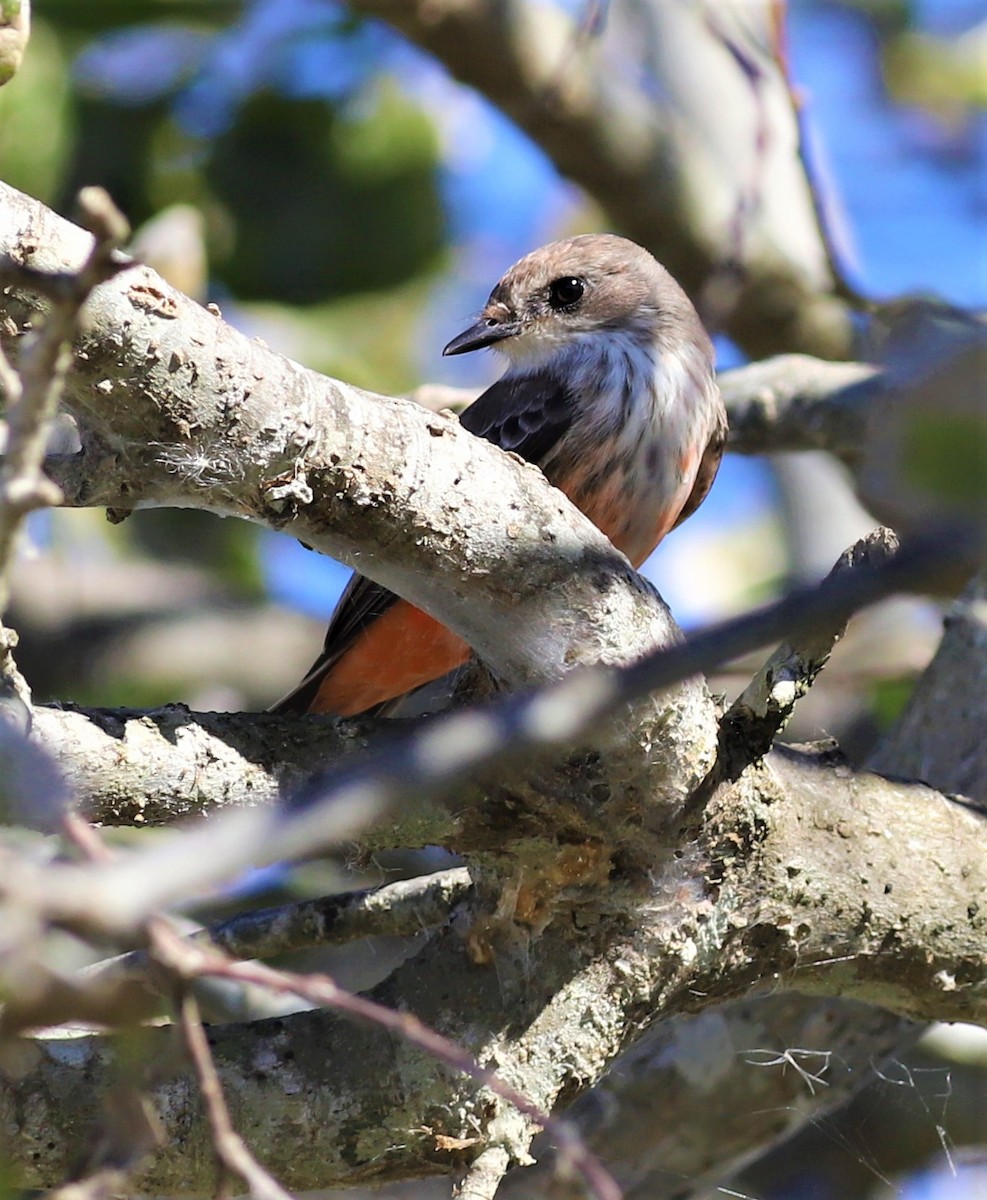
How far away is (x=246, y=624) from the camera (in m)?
7.35

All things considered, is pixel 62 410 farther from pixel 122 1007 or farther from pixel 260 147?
pixel 260 147

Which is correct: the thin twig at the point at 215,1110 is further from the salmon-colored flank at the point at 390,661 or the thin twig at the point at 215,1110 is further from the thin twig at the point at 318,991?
the salmon-colored flank at the point at 390,661

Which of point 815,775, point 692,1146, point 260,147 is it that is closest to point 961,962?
point 815,775

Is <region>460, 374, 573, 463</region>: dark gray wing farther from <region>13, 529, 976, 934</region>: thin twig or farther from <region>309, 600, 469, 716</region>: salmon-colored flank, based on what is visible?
<region>13, 529, 976, 934</region>: thin twig

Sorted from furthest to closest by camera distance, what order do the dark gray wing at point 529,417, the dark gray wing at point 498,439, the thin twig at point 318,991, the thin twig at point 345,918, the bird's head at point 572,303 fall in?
1. the bird's head at point 572,303
2. the dark gray wing at point 529,417
3. the dark gray wing at point 498,439
4. the thin twig at point 345,918
5. the thin twig at point 318,991

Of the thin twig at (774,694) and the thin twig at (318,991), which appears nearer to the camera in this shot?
the thin twig at (318,991)

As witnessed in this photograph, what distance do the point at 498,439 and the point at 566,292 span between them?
0.88 m

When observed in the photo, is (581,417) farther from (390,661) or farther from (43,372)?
(43,372)

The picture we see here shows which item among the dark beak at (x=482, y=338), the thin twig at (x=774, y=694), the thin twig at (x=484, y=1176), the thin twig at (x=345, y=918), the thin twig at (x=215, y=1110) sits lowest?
the thin twig at (x=345, y=918)

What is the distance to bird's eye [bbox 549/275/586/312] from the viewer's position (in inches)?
211

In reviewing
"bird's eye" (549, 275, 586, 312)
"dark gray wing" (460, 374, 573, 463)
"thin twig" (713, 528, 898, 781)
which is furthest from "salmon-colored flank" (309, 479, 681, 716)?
"thin twig" (713, 528, 898, 781)

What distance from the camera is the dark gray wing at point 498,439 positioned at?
4.42m

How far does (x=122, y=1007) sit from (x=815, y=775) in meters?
2.72

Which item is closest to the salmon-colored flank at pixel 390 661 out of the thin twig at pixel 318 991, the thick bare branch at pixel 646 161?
the thick bare branch at pixel 646 161
